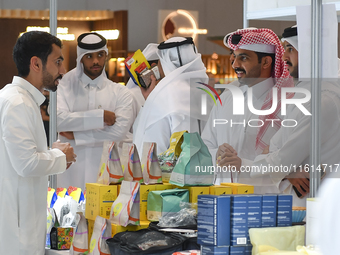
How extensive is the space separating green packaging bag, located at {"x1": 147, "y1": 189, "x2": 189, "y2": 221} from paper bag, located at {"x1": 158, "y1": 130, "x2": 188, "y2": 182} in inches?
11.9

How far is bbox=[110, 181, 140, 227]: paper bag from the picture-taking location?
258 cm

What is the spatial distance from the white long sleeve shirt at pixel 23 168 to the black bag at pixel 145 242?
0.52 metres

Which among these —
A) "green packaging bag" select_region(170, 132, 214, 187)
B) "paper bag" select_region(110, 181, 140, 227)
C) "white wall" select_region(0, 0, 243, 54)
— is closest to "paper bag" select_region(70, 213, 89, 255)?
"paper bag" select_region(110, 181, 140, 227)

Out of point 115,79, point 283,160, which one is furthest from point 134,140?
point 283,160

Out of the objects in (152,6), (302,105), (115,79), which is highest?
(152,6)

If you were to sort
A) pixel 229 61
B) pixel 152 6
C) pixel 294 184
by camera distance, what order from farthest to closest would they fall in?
pixel 152 6
pixel 229 61
pixel 294 184

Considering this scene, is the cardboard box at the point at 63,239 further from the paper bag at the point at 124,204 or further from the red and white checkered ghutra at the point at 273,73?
the red and white checkered ghutra at the point at 273,73

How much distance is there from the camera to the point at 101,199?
273 cm

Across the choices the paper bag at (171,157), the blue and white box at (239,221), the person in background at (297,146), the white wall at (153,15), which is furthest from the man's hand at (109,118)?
the blue and white box at (239,221)

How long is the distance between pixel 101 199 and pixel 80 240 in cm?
25

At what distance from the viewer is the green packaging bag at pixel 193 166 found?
2.65 metres

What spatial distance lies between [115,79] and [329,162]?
182 centimetres

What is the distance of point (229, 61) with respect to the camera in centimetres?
363

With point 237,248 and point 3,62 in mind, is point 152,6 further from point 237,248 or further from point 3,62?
point 237,248
